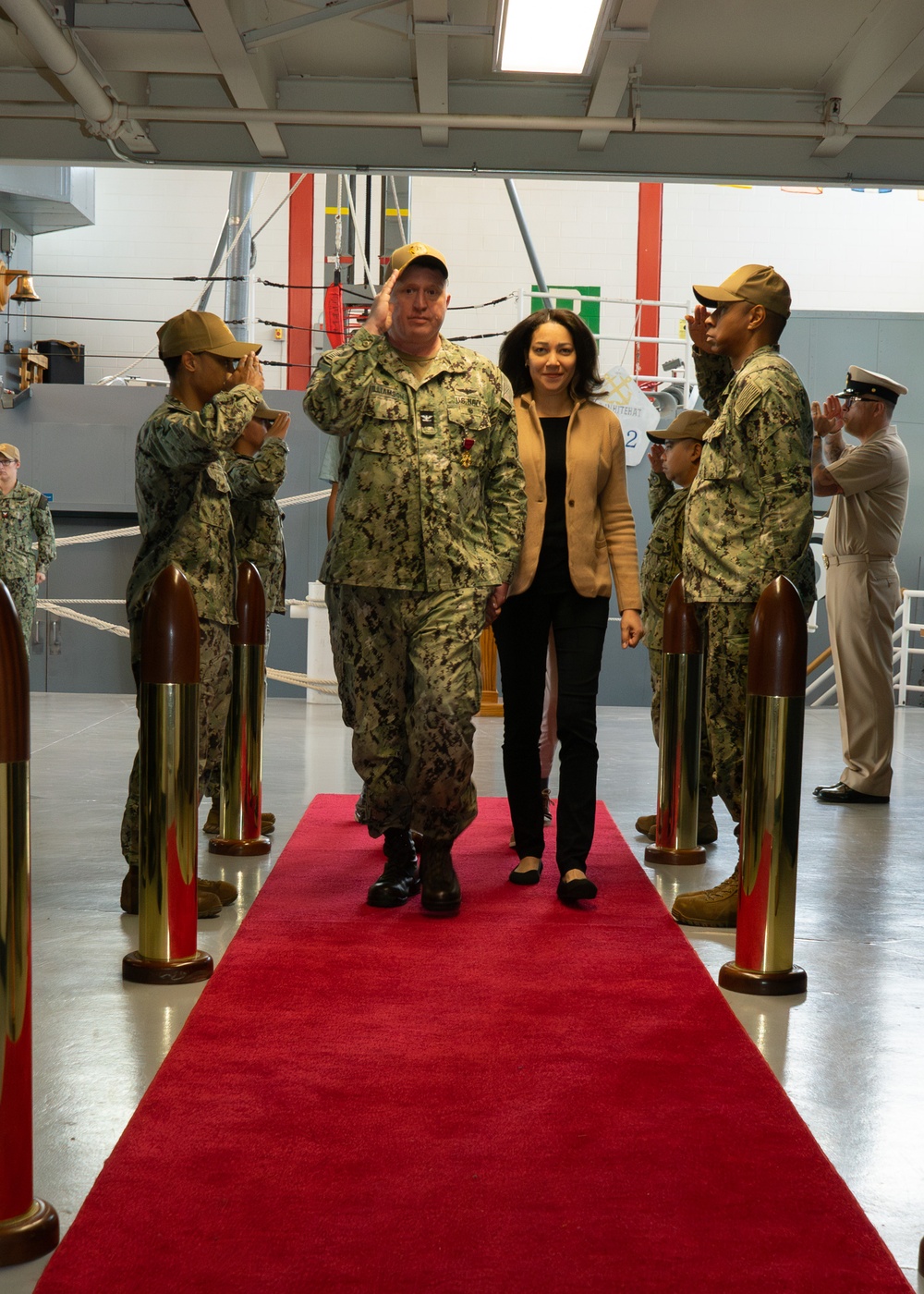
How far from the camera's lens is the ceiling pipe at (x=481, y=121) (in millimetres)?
4082

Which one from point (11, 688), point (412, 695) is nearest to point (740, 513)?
point (412, 695)

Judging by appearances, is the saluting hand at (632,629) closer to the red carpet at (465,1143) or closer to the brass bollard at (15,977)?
the red carpet at (465,1143)

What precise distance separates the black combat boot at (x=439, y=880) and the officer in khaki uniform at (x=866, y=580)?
2.96 metres

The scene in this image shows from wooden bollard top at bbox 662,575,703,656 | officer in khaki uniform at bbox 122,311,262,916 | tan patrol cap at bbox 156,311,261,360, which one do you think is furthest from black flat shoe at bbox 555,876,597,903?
tan patrol cap at bbox 156,311,261,360

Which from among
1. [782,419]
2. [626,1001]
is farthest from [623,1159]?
[782,419]

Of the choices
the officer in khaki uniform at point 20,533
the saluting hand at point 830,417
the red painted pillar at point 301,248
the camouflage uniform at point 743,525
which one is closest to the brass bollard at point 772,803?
the camouflage uniform at point 743,525

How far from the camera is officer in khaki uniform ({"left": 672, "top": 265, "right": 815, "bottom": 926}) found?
11.1ft

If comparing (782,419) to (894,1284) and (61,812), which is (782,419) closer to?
(894,1284)

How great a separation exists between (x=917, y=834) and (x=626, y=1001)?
9.15 feet

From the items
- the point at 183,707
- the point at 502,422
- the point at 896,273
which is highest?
the point at 896,273

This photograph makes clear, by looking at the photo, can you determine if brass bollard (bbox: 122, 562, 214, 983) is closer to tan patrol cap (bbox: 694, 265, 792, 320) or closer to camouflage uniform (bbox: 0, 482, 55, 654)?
tan patrol cap (bbox: 694, 265, 792, 320)

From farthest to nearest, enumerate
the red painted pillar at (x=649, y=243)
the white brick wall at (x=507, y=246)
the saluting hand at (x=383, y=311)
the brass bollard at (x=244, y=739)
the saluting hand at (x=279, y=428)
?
the red painted pillar at (x=649, y=243) → the white brick wall at (x=507, y=246) → the saluting hand at (x=279, y=428) → the brass bollard at (x=244, y=739) → the saluting hand at (x=383, y=311)

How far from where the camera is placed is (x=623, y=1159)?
1.94m

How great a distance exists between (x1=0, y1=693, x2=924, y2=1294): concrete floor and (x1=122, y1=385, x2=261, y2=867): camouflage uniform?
1.72 ft
